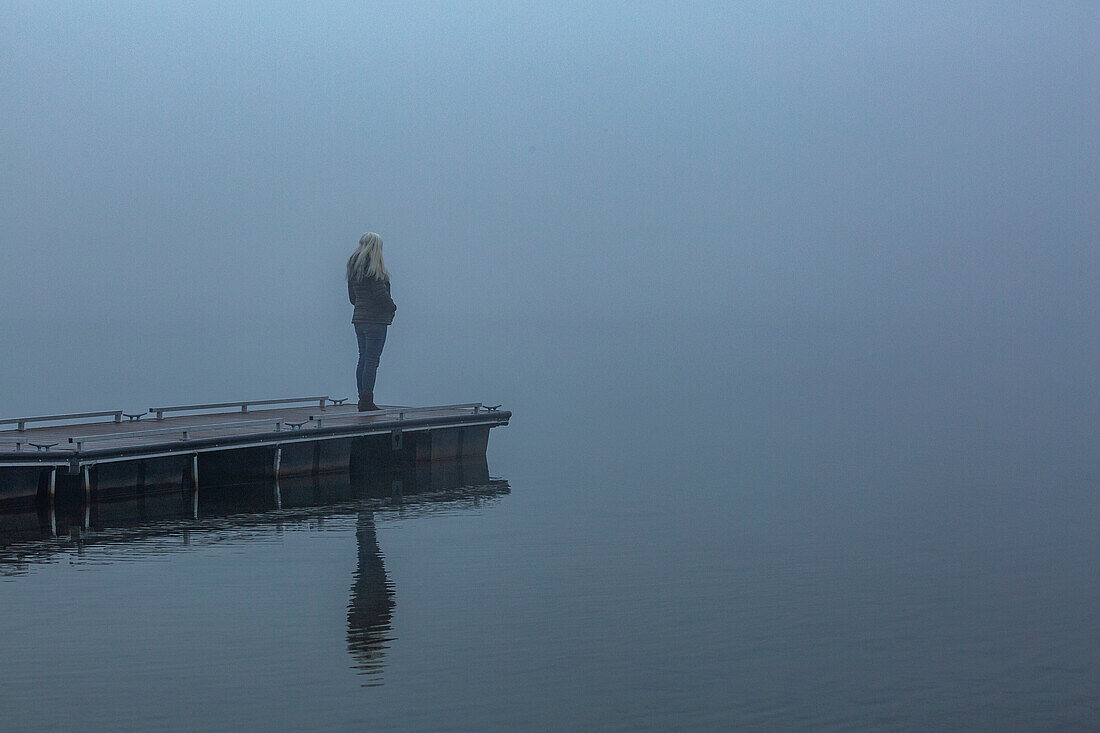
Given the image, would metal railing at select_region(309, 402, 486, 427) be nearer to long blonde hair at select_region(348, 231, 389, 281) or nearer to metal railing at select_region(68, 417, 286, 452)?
metal railing at select_region(68, 417, 286, 452)

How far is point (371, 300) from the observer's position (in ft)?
56.6

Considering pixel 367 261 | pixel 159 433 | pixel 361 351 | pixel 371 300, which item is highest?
pixel 367 261

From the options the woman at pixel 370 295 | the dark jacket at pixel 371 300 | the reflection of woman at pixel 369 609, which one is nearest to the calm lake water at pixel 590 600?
the reflection of woman at pixel 369 609

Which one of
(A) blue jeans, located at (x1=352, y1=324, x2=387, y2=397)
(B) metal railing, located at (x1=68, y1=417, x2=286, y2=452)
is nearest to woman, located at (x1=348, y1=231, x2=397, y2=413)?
(A) blue jeans, located at (x1=352, y1=324, x2=387, y2=397)

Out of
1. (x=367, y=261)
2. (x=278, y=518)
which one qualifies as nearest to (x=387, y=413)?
(x=367, y=261)

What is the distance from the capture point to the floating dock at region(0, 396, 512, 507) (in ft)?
43.9

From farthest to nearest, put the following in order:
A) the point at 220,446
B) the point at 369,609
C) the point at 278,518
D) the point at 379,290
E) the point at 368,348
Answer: the point at 368,348 < the point at 379,290 < the point at 220,446 < the point at 278,518 < the point at 369,609

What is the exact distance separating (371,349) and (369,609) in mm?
7676

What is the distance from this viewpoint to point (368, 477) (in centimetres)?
1684

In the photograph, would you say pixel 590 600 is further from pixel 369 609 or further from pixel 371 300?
pixel 371 300

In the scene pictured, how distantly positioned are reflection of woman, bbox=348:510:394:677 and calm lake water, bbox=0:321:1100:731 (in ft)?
0.10

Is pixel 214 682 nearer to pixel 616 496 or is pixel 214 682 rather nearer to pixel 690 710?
pixel 690 710

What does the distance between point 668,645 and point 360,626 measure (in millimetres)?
2041

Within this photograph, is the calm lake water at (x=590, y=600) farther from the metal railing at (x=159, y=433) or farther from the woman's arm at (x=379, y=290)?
the woman's arm at (x=379, y=290)
